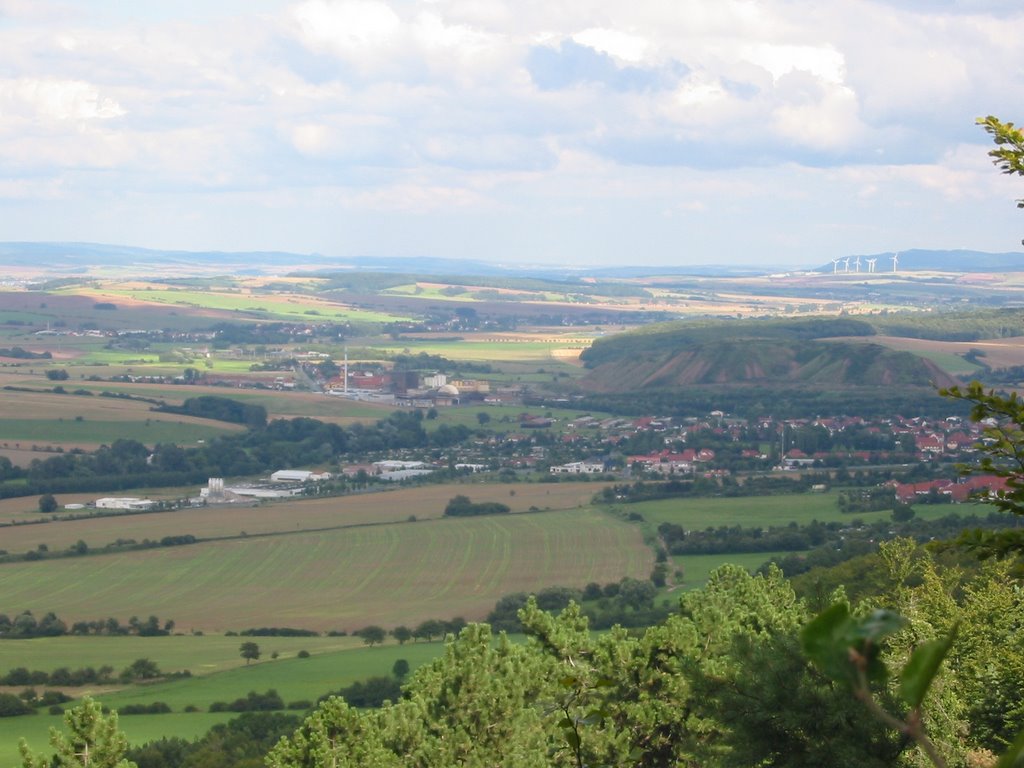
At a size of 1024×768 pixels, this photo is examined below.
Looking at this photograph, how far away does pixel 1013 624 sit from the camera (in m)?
21.7

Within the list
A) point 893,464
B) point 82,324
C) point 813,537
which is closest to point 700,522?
point 813,537

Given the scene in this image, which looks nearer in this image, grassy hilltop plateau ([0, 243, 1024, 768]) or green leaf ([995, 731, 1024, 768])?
green leaf ([995, 731, 1024, 768])

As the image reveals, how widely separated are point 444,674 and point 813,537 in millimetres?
40004

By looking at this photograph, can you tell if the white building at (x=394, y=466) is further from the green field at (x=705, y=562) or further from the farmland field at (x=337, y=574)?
the green field at (x=705, y=562)

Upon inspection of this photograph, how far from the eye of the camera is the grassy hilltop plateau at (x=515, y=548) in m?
17.2

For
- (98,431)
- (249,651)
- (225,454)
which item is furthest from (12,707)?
(98,431)

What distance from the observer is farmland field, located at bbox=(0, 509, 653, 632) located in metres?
48.6

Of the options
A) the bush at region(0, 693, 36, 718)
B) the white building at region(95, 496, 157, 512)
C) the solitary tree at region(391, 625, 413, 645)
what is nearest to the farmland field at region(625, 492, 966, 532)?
the solitary tree at region(391, 625, 413, 645)

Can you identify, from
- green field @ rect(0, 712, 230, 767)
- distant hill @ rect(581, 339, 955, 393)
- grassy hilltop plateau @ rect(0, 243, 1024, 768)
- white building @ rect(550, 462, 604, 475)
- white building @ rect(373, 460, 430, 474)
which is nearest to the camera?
grassy hilltop plateau @ rect(0, 243, 1024, 768)

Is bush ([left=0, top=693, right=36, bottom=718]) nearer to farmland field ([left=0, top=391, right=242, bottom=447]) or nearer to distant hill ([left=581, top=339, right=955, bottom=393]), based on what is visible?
farmland field ([left=0, top=391, right=242, bottom=447])

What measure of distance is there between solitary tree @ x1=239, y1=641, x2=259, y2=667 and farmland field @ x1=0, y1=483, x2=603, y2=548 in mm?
18947

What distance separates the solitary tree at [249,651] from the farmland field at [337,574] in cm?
449

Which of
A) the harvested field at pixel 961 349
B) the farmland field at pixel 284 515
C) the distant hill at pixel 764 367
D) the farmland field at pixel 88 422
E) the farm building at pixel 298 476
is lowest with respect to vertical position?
the farm building at pixel 298 476

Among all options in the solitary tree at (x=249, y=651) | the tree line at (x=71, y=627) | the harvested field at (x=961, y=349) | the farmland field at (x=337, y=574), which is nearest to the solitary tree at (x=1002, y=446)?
the solitary tree at (x=249, y=651)
